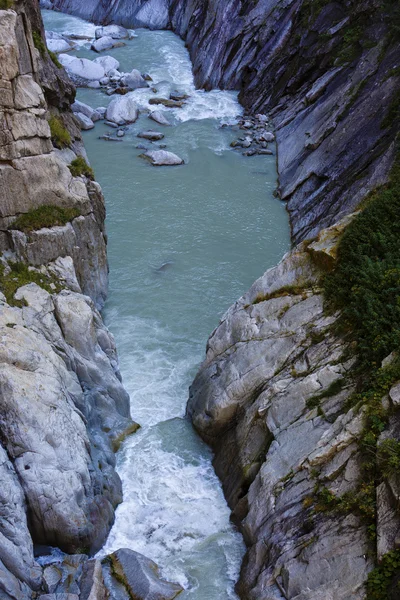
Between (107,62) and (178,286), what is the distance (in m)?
27.1

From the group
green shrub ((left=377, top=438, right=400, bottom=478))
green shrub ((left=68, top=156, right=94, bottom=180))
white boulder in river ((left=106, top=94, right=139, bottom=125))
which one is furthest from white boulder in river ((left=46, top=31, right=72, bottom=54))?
green shrub ((left=377, top=438, right=400, bottom=478))

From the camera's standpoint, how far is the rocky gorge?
1105cm

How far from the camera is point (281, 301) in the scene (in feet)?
52.3

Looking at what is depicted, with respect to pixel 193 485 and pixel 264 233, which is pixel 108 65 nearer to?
pixel 264 233

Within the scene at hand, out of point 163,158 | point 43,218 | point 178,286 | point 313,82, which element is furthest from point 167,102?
point 43,218

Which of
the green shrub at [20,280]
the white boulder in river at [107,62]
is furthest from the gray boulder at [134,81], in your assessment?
the green shrub at [20,280]

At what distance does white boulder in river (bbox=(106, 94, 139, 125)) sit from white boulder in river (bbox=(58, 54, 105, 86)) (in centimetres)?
544

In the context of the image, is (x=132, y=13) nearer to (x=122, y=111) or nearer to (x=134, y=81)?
(x=134, y=81)

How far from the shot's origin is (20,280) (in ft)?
52.9

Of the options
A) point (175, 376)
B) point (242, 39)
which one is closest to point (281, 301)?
point (175, 376)

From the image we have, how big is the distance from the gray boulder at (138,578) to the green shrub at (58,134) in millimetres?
12070

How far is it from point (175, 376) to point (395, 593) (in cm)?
1041

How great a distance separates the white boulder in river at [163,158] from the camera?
103 ft

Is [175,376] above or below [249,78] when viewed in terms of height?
below
